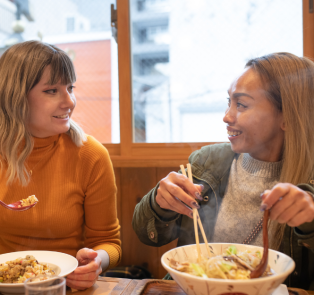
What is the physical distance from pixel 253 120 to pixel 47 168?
85cm

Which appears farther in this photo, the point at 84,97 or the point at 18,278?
the point at 84,97

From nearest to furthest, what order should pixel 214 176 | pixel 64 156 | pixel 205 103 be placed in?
pixel 214 176 < pixel 64 156 < pixel 205 103

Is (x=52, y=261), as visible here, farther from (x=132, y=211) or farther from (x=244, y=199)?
(x=132, y=211)

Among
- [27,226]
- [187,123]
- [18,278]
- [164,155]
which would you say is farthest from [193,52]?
[18,278]

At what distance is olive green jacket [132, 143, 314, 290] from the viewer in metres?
1.05

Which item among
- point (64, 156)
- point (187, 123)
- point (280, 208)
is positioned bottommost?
point (280, 208)

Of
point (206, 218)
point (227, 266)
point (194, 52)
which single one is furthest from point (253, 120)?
point (194, 52)

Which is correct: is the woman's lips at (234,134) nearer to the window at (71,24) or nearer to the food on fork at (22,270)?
the food on fork at (22,270)

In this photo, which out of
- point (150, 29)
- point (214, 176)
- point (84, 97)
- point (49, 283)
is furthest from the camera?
point (84, 97)

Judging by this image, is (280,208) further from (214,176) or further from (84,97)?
(84,97)

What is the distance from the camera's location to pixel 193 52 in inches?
74.7

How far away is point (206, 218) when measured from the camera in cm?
119

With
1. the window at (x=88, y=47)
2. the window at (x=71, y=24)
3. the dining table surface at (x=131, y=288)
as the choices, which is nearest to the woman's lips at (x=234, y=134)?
the dining table surface at (x=131, y=288)

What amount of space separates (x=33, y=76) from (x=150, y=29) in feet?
3.17
